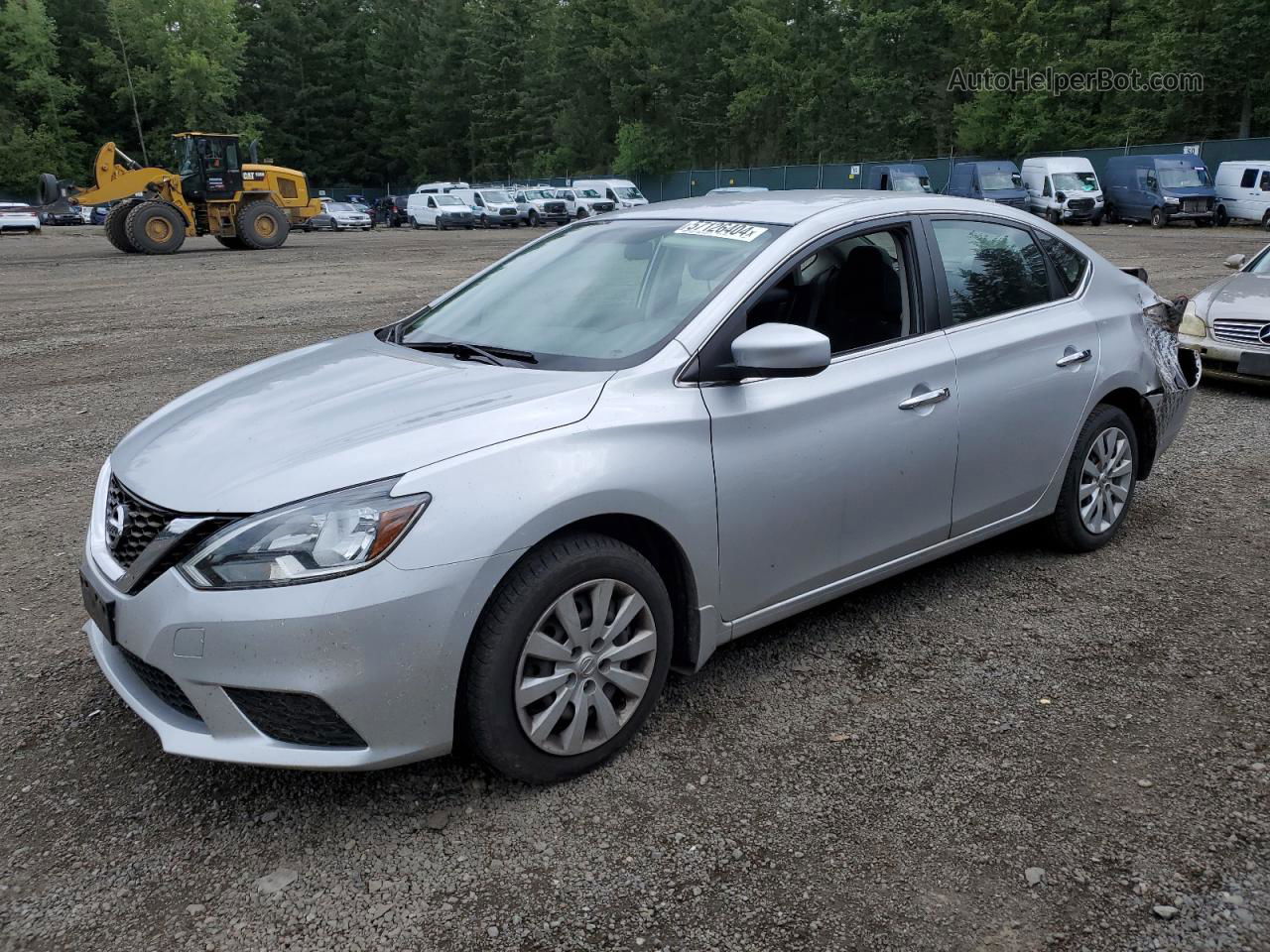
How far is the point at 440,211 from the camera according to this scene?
150 feet

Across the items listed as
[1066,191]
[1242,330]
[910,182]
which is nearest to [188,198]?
[910,182]

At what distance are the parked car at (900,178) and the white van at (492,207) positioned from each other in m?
15.6

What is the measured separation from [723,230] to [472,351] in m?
0.98

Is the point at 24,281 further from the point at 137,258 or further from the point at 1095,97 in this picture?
the point at 1095,97

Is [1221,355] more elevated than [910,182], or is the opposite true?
[910,182]

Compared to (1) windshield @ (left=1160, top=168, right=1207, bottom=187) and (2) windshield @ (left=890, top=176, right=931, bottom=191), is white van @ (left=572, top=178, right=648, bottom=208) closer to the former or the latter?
(2) windshield @ (left=890, top=176, right=931, bottom=191)

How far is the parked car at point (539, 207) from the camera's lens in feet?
151

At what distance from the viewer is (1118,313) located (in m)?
4.58

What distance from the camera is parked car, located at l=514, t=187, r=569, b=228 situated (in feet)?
151

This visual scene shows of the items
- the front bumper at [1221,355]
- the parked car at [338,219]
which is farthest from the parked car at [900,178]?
the front bumper at [1221,355]

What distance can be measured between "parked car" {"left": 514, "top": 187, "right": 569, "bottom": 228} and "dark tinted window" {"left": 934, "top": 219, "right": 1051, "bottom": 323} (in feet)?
140

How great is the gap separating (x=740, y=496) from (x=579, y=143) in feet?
235

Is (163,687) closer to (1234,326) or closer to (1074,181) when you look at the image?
(1234,326)

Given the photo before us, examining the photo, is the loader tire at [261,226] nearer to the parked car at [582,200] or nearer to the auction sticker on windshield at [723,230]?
the parked car at [582,200]
